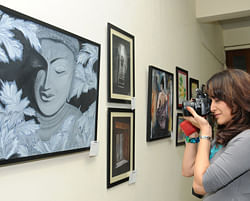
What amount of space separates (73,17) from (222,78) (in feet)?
2.59

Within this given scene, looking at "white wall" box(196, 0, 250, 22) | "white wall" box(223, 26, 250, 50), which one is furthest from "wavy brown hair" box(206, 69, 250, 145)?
"white wall" box(223, 26, 250, 50)

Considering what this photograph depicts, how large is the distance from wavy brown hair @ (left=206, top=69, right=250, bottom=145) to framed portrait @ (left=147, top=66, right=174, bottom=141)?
0.93 meters

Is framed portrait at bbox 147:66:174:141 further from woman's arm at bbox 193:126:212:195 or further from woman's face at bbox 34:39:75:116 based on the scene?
woman's face at bbox 34:39:75:116

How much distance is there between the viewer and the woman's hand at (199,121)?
143 centimetres

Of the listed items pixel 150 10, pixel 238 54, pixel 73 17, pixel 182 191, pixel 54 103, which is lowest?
pixel 182 191

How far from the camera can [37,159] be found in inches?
48.1

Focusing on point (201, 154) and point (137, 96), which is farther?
point (137, 96)

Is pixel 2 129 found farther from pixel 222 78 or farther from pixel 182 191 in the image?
pixel 182 191

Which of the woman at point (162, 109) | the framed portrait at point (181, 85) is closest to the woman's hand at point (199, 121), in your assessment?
the woman at point (162, 109)

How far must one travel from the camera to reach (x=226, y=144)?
1.35 metres

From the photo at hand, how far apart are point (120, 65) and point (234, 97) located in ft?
2.60

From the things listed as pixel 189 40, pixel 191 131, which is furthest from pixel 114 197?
pixel 189 40

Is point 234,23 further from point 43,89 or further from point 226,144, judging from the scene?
point 43,89

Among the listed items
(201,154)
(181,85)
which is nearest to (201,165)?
(201,154)
